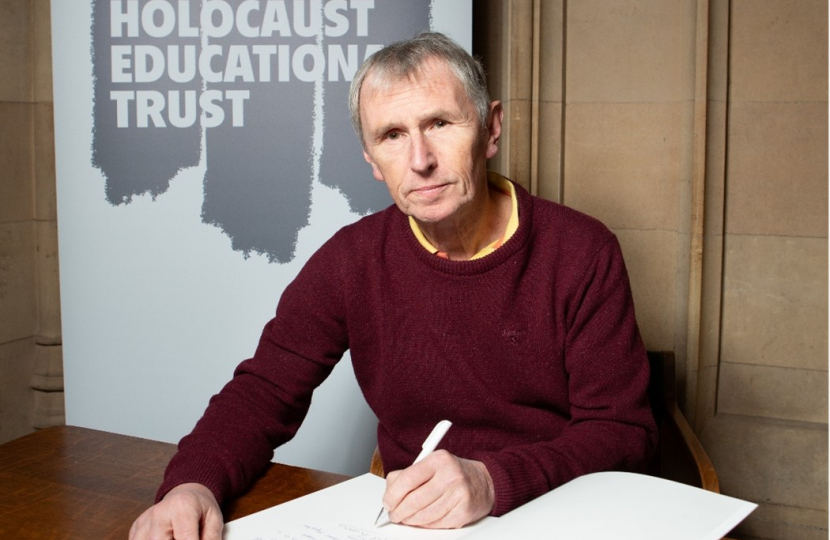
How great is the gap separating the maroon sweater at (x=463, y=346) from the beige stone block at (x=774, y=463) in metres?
1.25

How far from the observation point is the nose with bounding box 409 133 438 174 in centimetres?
173

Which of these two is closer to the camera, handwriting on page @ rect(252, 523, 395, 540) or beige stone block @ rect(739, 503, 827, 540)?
handwriting on page @ rect(252, 523, 395, 540)

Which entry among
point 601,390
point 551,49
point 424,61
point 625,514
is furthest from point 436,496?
point 551,49

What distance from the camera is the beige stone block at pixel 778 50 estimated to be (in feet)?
8.77

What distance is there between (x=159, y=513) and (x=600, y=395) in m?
0.80

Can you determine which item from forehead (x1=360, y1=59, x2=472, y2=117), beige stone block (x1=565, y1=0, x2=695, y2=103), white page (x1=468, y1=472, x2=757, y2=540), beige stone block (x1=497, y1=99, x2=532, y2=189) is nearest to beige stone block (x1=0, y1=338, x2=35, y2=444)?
beige stone block (x1=497, y1=99, x2=532, y2=189)

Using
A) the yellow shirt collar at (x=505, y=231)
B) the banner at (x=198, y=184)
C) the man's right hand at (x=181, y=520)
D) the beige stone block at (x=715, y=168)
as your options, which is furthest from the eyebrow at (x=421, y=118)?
the beige stone block at (x=715, y=168)

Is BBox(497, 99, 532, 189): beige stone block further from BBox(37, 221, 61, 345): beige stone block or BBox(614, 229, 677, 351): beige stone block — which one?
BBox(37, 221, 61, 345): beige stone block

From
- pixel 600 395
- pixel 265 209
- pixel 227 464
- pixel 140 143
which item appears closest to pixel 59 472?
pixel 227 464

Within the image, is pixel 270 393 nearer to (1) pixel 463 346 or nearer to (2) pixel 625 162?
(1) pixel 463 346

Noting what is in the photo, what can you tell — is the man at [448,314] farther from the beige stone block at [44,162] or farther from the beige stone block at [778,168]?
the beige stone block at [44,162]

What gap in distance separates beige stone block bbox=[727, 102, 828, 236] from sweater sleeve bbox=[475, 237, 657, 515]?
111cm

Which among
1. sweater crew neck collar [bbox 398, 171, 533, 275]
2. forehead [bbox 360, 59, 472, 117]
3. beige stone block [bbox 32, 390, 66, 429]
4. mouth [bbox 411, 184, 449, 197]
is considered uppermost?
forehead [bbox 360, 59, 472, 117]

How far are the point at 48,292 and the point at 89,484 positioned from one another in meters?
2.41
